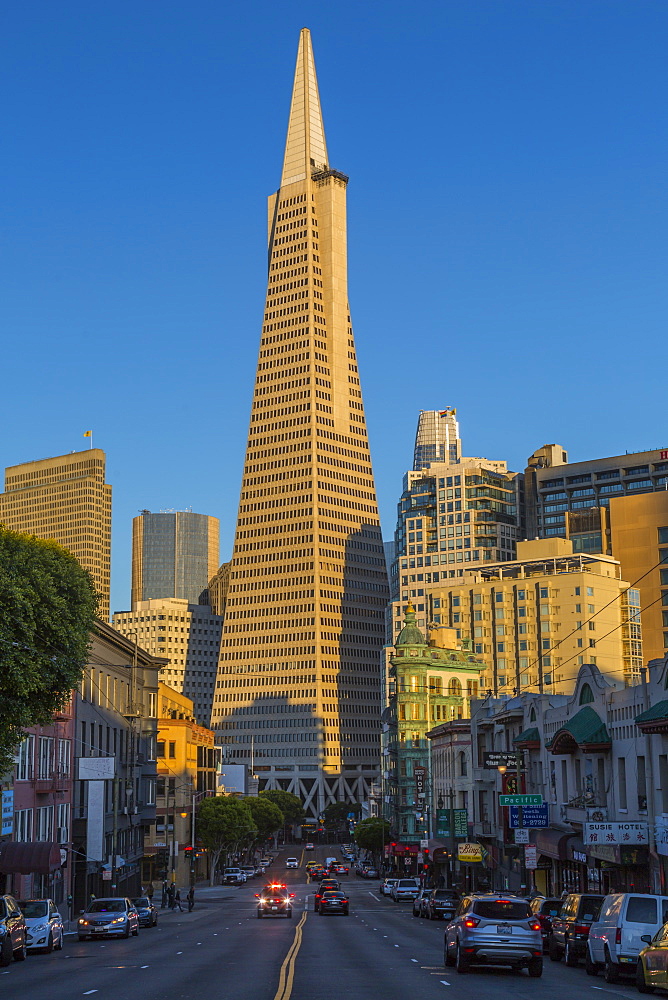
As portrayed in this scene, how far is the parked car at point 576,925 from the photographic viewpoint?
36375 millimetres

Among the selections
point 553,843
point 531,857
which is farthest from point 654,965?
point 553,843

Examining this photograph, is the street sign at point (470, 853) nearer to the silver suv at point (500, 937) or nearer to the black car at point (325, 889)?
the black car at point (325, 889)

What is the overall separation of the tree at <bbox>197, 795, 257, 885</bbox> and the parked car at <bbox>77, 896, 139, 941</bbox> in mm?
73293

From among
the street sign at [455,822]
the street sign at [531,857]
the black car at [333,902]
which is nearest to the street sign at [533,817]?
the street sign at [531,857]

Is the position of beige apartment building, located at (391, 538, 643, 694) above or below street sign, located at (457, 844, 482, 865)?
above

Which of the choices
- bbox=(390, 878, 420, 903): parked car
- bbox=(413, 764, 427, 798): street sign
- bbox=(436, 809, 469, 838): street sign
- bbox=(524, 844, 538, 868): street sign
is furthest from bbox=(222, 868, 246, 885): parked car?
bbox=(524, 844, 538, 868): street sign

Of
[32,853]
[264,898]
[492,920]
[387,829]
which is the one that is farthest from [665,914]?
[387,829]

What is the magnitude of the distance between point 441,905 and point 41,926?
26.3 m

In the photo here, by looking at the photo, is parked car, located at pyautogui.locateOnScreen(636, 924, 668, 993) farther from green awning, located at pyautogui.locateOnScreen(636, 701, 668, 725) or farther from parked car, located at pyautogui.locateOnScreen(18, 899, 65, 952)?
parked car, located at pyautogui.locateOnScreen(18, 899, 65, 952)

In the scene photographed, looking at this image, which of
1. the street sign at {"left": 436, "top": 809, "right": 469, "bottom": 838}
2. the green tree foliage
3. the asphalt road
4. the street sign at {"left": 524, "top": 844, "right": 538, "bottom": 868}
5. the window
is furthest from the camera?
the green tree foliage

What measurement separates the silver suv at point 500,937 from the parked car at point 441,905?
111 feet

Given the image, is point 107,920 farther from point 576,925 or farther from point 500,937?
point 500,937

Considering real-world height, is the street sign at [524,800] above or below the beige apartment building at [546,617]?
below

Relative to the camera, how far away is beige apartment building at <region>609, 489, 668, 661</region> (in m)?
181
